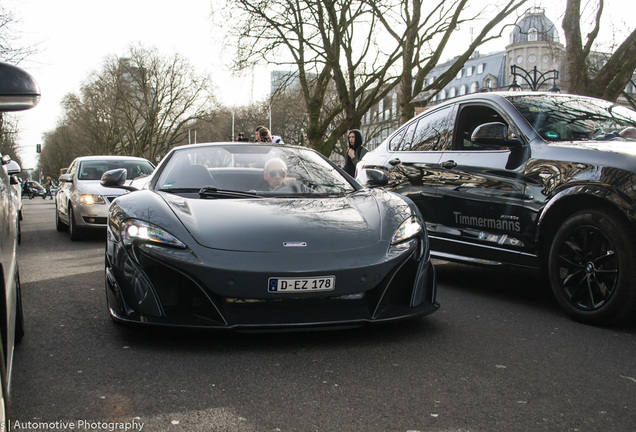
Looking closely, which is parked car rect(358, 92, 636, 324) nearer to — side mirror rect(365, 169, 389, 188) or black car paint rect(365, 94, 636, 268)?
black car paint rect(365, 94, 636, 268)

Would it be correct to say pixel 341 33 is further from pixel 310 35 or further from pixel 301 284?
pixel 301 284

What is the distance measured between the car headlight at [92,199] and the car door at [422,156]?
5820 millimetres

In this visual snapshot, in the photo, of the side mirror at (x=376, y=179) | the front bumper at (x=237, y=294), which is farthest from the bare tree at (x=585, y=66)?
the front bumper at (x=237, y=294)

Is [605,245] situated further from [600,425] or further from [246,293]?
[246,293]

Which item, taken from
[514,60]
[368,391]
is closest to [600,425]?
[368,391]

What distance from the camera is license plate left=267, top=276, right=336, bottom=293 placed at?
3910 millimetres

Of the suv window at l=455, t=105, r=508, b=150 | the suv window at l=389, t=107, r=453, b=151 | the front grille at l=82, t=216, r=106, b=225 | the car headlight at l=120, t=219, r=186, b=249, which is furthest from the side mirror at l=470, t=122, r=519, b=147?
the front grille at l=82, t=216, r=106, b=225

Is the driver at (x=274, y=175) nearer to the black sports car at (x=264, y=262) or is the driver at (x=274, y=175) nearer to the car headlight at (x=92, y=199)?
the black sports car at (x=264, y=262)

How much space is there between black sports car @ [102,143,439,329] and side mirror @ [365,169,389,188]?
677 mm

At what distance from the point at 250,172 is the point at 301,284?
187cm

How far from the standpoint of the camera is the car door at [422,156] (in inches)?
255

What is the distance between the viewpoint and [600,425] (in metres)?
2.90

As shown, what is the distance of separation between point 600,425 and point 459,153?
3629 millimetres

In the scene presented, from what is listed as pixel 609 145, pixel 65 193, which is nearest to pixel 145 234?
pixel 609 145
